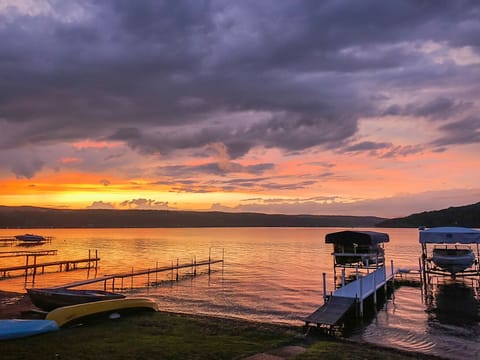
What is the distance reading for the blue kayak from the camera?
15.0 m

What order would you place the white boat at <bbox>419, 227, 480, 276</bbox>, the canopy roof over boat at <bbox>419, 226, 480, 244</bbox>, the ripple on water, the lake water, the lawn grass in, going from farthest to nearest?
the white boat at <bbox>419, 227, 480, 276</bbox>, the canopy roof over boat at <bbox>419, 226, 480, 244</bbox>, the lake water, the ripple on water, the lawn grass

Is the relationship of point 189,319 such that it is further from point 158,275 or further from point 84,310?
point 158,275

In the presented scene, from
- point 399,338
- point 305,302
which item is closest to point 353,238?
point 305,302

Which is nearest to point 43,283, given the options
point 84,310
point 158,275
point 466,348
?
point 158,275

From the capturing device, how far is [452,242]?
1566 inches

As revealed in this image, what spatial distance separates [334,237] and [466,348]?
1943 centimetres

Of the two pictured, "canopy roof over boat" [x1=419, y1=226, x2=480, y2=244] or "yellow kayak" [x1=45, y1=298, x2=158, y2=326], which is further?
"canopy roof over boat" [x1=419, y1=226, x2=480, y2=244]

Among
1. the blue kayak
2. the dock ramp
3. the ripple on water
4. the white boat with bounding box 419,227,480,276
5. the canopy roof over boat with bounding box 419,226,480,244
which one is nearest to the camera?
the blue kayak

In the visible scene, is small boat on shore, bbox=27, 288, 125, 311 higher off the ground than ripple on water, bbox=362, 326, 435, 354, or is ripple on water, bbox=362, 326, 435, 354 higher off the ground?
small boat on shore, bbox=27, 288, 125, 311

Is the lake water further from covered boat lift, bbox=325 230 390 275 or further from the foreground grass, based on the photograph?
the foreground grass

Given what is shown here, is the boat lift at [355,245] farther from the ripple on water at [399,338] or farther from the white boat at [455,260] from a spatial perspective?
the ripple on water at [399,338]

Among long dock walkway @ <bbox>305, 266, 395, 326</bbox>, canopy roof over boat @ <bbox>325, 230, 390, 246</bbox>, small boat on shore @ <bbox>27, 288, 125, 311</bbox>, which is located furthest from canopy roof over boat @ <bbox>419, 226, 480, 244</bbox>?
→ small boat on shore @ <bbox>27, 288, 125, 311</bbox>

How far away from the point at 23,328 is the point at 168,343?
18.4 ft

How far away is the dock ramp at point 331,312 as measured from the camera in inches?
789
